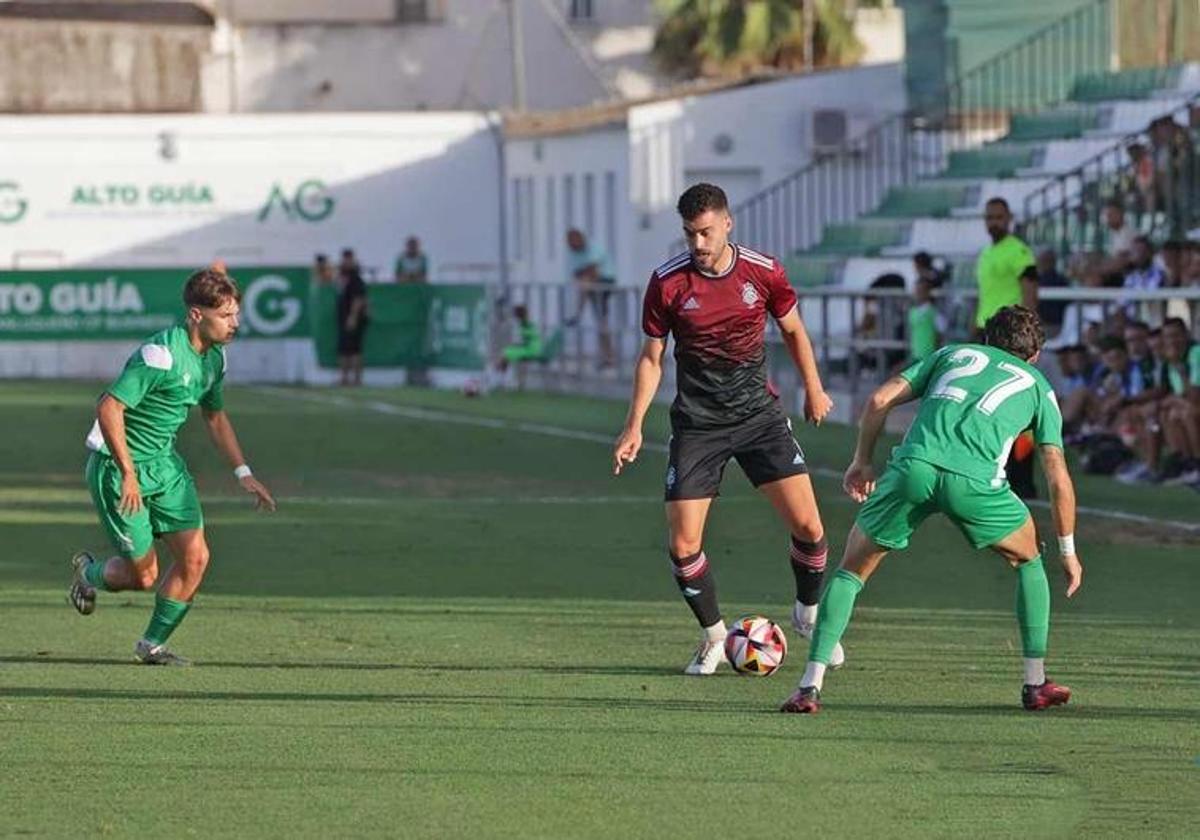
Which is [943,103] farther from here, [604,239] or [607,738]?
[607,738]

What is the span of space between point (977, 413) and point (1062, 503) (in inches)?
17.2

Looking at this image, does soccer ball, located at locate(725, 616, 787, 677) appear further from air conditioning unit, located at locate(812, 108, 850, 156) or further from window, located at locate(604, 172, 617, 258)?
window, located at locate(604, 172, 617, 258)

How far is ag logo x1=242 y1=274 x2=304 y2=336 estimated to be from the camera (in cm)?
4072

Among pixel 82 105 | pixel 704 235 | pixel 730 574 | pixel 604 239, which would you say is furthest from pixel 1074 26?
pixel 704 235

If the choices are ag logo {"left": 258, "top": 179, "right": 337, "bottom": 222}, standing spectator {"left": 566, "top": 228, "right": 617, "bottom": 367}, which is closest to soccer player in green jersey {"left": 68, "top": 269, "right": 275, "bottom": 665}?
→ standing spectator {"left": 566, "top": 228, "right": 617, "bottom": 367}

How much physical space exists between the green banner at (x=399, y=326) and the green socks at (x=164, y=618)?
86.9ft

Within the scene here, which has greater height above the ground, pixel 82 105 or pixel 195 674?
pixel 82 105

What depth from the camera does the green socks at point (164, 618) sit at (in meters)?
11.9

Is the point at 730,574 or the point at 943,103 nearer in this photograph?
the point at 730,574

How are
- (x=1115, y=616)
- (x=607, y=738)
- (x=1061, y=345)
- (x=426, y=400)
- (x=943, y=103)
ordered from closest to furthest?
(x=607, y=738) < (x=1115, y=616) < (x=1061, y=345) < (x=426, y=400) < (x=943, y=103)

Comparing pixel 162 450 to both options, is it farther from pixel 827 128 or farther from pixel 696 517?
pixel 827 128

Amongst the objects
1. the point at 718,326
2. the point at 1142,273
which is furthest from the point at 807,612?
the point at 1142,273

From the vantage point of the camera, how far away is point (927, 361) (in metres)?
10.4

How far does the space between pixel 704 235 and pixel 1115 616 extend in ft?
11.7
